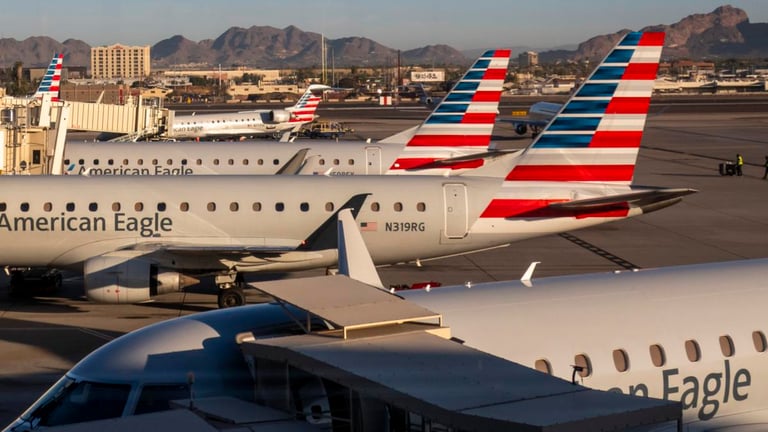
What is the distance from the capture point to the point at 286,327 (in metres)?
11.9

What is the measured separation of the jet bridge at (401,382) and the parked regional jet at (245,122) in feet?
244

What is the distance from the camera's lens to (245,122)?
90875mm

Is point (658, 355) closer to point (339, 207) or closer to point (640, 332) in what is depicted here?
point (640, 332)

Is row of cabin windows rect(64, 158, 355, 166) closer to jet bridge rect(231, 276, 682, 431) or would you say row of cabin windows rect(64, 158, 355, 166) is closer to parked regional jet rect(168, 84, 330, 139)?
jet bridge rect(231, 276, 682, 431)

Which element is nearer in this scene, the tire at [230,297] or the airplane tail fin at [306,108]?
the tire at [230,297]

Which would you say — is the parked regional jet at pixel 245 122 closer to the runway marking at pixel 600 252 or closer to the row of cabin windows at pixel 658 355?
the runway marking at pixel 600 252

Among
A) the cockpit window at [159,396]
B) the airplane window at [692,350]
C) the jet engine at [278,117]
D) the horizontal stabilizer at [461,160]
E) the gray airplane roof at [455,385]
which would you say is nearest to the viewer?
the gray airplane roof at [455,385]

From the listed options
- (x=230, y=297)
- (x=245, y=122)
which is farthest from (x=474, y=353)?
(x=245, y=122)

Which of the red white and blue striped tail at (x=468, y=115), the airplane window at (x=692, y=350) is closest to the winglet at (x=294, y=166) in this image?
the red white and blue striped tail at (x=468, y=115)

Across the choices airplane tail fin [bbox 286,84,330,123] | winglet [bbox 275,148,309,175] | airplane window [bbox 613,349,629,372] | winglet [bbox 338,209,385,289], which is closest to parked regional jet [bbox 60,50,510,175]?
winglet [bbox 275,148,309,175]

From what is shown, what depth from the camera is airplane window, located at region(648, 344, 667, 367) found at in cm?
1315

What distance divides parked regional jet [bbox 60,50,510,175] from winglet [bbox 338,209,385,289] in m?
24.9

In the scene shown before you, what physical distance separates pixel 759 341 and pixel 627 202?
13.4 meters

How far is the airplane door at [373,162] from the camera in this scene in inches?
1747
